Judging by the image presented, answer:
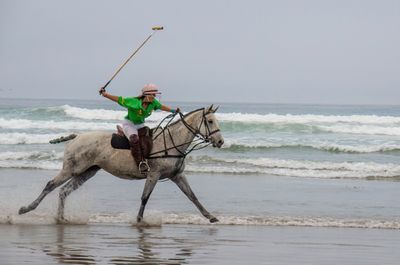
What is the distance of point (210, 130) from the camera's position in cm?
1173

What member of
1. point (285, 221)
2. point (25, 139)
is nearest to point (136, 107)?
point (285, 221)

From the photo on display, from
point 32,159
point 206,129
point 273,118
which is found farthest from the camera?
point 273,118

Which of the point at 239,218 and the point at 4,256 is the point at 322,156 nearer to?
the point at 239,218

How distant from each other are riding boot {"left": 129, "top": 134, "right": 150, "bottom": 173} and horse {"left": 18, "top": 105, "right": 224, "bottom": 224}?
0.26 ft

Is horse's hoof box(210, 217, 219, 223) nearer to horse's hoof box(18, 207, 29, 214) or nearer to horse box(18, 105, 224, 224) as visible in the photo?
horse box(18, 105, 224, 224)

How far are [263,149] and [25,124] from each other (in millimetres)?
15920

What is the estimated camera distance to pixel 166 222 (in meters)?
12.6

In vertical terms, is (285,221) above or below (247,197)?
below

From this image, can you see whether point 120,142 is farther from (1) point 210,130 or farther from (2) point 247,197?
(2) point 247,197

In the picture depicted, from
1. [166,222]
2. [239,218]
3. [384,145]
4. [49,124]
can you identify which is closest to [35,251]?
[166,222]

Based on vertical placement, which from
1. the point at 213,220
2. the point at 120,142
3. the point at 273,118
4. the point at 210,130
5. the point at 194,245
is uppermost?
the point at 273,118

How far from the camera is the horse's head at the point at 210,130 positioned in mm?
11648

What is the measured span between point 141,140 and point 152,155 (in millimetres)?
274

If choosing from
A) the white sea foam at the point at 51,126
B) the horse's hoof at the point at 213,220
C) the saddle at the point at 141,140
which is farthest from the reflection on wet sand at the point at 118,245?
the white sea foam at the point at 51,126
